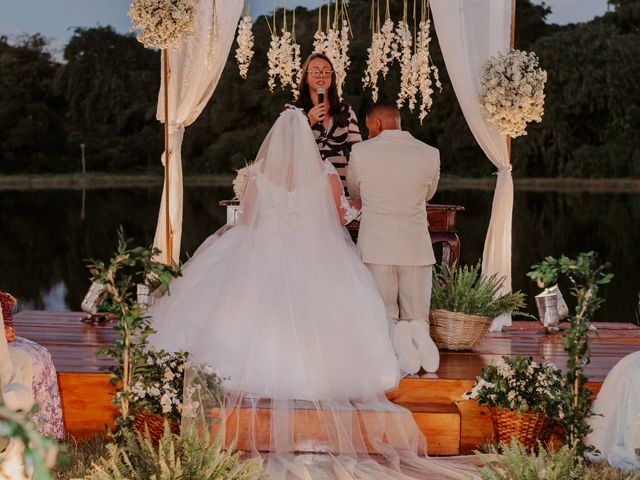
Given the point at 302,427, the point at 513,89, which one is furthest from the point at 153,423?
the point at 513,89

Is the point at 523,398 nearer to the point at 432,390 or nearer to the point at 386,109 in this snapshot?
the point at 432,390

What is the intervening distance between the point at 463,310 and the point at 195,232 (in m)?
13.9

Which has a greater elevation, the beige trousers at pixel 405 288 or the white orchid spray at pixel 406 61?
the white orchid spray at pixel 406 61

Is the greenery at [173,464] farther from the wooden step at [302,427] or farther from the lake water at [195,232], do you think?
the lake water at [195,232]

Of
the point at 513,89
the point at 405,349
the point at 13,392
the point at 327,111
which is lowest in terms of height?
the point at 405,349

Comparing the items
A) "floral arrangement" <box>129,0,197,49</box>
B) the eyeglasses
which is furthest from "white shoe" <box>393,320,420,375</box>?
"floral arrangement" <box>129,0,197,49</box>

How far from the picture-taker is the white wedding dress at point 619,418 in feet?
13.4

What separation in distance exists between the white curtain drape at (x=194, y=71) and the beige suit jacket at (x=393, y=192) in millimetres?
2097

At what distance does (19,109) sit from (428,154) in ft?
103

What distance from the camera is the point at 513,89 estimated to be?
6023mm

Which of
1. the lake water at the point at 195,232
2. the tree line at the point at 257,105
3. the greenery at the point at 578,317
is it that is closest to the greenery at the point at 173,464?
the greenery at the point at 578,317

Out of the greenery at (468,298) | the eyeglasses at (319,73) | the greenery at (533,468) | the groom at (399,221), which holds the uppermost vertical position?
the eyeglasses at (319,73)

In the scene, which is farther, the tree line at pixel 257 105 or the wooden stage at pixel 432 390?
the tree line at pixel 257 105

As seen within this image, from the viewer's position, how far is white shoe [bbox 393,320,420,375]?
4.66 meters
